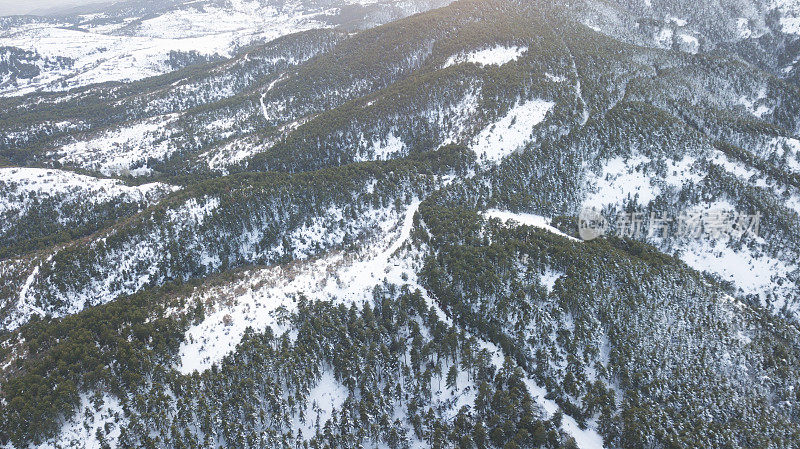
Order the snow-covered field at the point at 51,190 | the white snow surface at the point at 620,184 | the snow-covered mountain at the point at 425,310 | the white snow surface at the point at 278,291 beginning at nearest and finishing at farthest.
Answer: the snow-covered mountain at the point at 425,310 → the white snow surface at the point at 278,291 → the white snow surface at the point at 620,184 → the snow-covered field at the point at 51,190

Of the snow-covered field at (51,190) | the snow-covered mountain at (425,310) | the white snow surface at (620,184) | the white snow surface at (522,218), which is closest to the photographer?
the snow-covered mountain at (425,310)

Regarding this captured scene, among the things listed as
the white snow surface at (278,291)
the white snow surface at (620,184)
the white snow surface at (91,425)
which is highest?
the white snow surface at (91,425)

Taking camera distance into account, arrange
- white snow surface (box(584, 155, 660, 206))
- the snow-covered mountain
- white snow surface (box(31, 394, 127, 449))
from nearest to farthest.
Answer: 1. white snow surface (box(31, 394, 127, 449))
2. the snow-covered mountain
3. white snow surface (box(584, 155, 660, 206))

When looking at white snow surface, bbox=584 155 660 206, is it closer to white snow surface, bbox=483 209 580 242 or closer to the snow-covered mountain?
the snow-covered mountain

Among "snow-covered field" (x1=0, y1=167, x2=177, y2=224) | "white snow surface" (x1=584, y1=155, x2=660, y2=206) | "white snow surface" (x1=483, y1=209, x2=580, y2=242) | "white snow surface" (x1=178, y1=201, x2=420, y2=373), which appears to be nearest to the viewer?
"white snow surface" (x1=178, y1=201, x2=420, y2=373)

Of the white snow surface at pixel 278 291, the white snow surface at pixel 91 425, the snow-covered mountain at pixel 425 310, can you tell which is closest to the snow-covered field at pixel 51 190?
the snow-covered mountain at pixel 425 310

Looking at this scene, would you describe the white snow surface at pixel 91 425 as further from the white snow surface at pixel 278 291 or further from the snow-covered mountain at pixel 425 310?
the white snow surface at pixel 278 291

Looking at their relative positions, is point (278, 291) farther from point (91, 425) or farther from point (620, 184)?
point (620, 184)

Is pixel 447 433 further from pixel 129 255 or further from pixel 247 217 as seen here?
pixel 129 255

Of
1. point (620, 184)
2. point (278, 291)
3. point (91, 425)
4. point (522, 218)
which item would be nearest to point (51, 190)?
point (278, 291)

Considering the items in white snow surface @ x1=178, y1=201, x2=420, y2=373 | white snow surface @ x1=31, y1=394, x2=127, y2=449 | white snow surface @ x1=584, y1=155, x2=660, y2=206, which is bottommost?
white snow surface @ x1=584, y1=155, x2=660, y2=206

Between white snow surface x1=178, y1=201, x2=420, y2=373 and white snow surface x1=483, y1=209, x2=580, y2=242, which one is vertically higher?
white snow surface x1=178, y1=201, x2=420, y2=373

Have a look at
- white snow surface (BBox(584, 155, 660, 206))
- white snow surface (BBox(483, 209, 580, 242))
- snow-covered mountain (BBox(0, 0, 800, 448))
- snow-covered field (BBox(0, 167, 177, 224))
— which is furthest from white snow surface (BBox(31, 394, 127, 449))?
white snow surface (BBox(584, 155, 660, 206))
